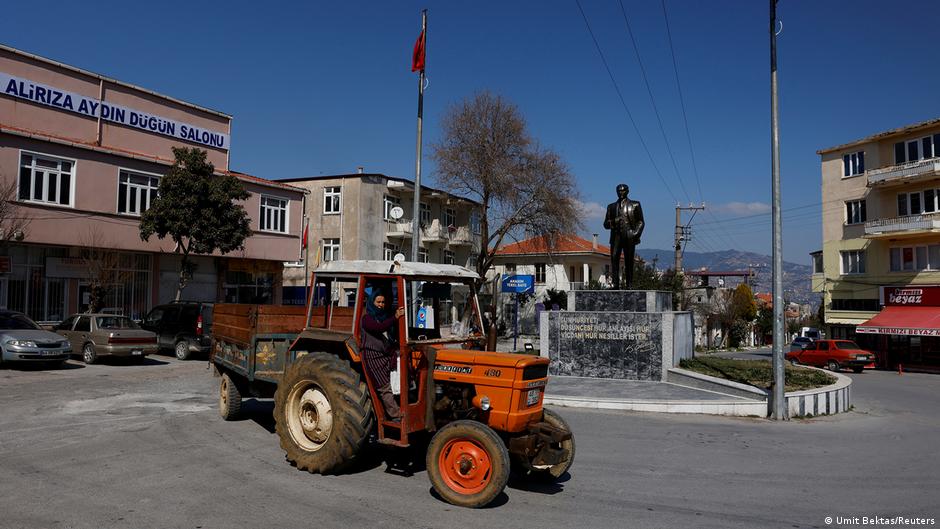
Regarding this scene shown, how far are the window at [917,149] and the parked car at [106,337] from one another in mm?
38295

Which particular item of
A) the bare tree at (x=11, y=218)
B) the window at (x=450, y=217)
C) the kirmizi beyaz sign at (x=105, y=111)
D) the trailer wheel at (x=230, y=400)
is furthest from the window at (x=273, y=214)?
the trailer wheel at (x=230, y=400)

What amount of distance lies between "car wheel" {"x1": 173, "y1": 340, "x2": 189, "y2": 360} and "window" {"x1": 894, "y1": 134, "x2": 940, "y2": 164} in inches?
1474

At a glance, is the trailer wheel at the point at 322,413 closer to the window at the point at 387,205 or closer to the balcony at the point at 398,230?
the window at the point at 387,205

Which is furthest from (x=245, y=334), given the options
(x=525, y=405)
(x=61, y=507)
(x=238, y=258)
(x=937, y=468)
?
(x=238, y=258)

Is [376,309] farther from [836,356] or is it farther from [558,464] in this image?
[836,356]

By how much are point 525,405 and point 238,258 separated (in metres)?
26.8

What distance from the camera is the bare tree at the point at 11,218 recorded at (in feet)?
66.1

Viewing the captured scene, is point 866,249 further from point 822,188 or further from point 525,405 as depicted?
point 525,405

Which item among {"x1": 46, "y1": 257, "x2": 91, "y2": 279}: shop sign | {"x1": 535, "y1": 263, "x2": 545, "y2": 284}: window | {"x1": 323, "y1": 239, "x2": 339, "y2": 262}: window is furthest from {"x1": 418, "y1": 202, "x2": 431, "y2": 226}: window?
{"x1": 46, "y1": 257, "x2": 91, "y2": 279}: shop sign

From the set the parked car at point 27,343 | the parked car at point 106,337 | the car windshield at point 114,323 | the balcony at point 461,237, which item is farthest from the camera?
the balcony at point 461,237

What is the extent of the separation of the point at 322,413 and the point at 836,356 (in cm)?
2893

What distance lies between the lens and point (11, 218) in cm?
2111

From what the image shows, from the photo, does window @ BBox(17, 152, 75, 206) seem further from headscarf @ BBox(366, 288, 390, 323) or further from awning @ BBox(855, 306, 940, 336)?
awning @ BBox(855, 306, 940, 336)

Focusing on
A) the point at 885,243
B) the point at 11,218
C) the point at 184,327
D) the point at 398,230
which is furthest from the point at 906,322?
the point at 11,218
